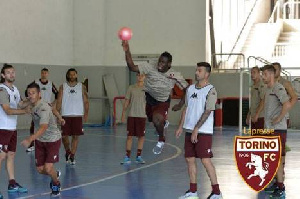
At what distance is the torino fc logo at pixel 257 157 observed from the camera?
988 cm

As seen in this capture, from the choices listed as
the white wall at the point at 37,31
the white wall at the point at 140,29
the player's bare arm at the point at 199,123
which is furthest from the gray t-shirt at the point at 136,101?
the white wall at the point at 140,29

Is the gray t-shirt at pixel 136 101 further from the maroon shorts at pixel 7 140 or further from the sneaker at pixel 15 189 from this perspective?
the sneaker at pixel 15 189

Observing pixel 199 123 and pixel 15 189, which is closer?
pixel 199 123

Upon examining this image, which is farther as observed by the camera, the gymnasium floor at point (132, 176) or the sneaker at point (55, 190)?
the gymnasium floor at point (132, 176)

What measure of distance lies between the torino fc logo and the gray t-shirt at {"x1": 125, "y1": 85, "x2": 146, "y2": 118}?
6242 millimetres

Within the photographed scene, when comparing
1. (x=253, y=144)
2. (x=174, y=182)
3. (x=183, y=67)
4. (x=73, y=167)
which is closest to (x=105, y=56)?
(x=183, y=67)

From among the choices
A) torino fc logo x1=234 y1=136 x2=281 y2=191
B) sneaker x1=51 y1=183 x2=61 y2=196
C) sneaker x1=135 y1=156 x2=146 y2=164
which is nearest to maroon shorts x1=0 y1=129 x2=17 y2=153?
sneaker x1=51 y1=183 x2=61 y2=196

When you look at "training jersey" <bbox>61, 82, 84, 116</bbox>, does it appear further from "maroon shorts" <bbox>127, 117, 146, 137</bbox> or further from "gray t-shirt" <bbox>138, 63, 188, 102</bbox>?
"gray t-shirt" <bbox>138, 63, 188, 102</bbox>

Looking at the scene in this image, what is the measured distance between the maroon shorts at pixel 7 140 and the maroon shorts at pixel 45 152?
586mm

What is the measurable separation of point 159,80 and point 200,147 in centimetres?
389

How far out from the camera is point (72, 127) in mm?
15953

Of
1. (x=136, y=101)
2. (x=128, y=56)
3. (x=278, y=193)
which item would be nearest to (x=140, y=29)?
(x=136, y=101)

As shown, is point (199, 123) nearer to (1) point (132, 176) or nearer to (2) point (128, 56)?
(2) point (128, 56)

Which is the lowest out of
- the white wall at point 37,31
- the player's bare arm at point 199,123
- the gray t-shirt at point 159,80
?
the player's bare arm at point 199,123
